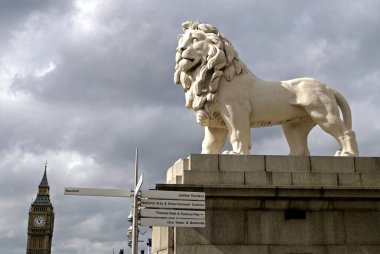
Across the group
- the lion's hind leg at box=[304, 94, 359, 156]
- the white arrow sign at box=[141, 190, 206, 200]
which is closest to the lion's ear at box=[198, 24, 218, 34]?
the lion's hind leg at box=[304, 94, 359, 156]

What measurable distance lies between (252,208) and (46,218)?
176790mm

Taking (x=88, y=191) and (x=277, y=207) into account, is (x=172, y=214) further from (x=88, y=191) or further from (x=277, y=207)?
(x=277, y=207)

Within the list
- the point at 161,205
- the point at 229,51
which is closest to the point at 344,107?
the point at 229,51

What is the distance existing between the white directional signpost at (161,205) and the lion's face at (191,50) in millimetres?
3643

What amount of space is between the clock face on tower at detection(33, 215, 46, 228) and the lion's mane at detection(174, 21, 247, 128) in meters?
173

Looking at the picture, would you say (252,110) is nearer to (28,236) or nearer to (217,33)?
(217,33)

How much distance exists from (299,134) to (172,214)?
4.75 m

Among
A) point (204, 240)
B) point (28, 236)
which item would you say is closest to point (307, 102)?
point (204, 240)

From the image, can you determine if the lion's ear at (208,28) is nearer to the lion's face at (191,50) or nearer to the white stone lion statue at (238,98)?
the white stone lion statue at (238,98)

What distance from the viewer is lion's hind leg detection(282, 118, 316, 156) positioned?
1159 cm

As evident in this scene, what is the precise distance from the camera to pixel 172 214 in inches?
314

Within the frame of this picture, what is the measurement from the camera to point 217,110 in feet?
35.6

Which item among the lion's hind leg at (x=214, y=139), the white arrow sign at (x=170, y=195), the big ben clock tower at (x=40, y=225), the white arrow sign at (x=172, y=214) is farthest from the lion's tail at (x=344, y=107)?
the big ben clock tower at (x=40, y=225)

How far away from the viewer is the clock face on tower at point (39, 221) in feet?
570
